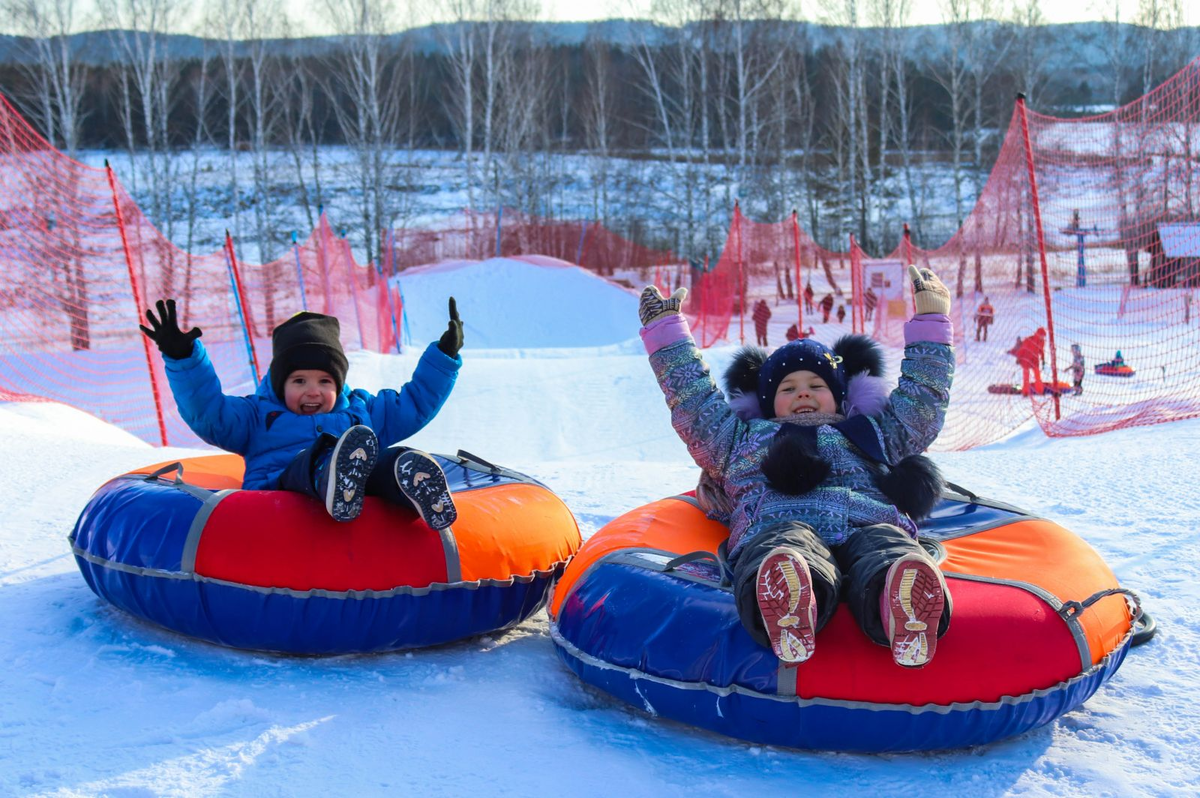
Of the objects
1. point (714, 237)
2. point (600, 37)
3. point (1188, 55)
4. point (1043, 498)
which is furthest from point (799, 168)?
point (1043, 498)

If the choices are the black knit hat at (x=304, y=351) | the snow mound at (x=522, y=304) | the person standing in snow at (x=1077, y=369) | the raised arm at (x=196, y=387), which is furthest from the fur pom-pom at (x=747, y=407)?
the snow mound at (x=522, y=304)

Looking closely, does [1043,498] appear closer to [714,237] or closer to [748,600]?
[748,600]

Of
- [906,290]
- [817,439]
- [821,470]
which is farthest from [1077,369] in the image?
[821,470]

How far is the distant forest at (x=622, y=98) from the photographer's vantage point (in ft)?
78.1

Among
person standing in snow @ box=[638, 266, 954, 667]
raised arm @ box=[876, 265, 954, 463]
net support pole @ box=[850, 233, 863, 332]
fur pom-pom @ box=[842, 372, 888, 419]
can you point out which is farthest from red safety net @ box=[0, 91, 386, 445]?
net support pole @ box=[850, 233, 863, 332]

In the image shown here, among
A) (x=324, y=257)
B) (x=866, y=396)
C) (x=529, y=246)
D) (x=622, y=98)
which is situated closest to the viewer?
(x=866, y=396)

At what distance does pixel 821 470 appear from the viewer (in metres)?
2.76

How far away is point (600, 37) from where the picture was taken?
92.8 feet

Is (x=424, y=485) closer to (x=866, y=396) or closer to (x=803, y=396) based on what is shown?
(x=803, y=396)

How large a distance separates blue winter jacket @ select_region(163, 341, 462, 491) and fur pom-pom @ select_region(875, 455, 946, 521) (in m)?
1.55

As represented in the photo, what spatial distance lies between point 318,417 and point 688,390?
1338 millimetres

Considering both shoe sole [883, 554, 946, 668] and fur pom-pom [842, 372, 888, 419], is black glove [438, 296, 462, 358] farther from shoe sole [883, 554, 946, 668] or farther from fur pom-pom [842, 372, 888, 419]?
shoe sole [883, 554, 946, 668]

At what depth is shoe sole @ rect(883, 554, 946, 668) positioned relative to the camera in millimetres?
2121

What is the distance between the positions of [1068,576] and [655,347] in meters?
1.36
